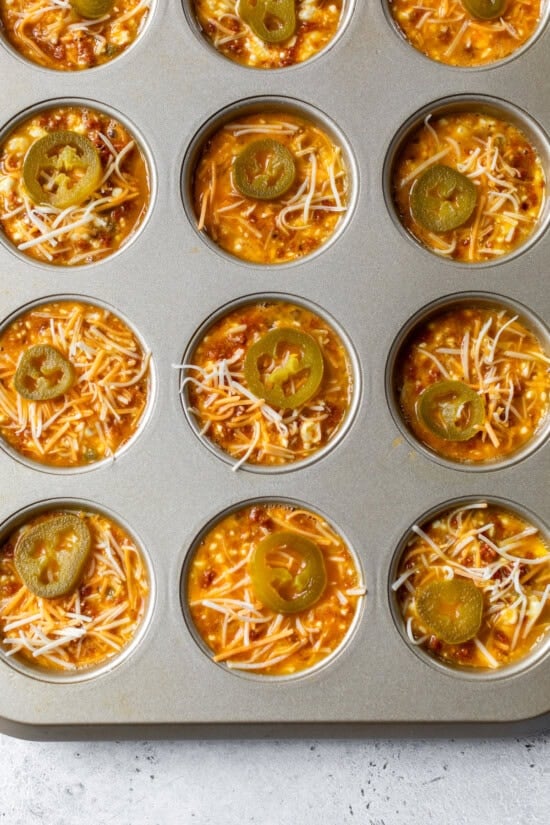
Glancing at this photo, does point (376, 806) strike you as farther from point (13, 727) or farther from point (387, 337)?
point (387, 337)

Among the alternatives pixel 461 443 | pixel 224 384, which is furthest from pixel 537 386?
pixel 224 384

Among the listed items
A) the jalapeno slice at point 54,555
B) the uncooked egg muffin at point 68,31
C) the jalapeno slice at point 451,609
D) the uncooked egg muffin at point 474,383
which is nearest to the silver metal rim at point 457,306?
the uncooked egg muffin at point 474,383

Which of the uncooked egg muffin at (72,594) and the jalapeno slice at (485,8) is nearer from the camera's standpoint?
the uncooked egg muffin at (72,594)

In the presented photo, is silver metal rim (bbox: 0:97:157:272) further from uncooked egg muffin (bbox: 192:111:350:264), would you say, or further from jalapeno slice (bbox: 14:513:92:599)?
jalapeno slice (bbox: 14:513:92:599)

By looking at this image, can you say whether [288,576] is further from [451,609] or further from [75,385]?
[75,385]

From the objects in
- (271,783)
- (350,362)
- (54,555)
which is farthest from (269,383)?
(271,783)

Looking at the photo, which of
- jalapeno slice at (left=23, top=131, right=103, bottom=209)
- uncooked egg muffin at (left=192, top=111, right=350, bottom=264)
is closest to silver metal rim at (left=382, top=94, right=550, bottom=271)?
uncooked egg muffin at (left=192, top=111, right=350, bottom=264)

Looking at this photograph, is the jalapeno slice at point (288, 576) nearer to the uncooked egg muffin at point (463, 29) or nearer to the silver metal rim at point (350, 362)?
the silver metal rim at point (350, 362)
